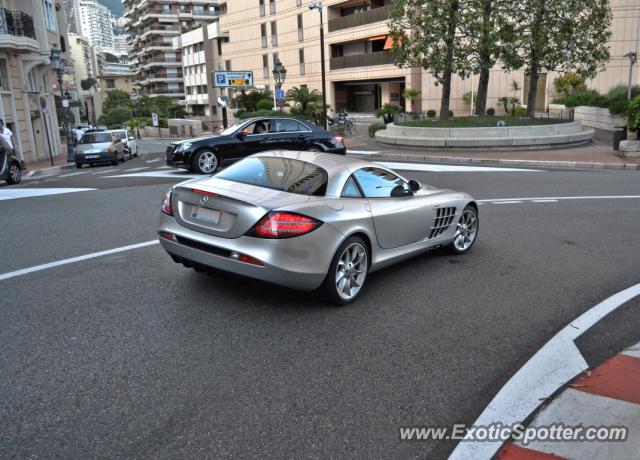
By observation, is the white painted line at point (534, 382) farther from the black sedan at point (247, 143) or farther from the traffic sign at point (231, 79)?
the traffic sign at point (231, 79)

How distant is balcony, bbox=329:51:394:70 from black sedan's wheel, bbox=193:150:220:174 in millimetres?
32599

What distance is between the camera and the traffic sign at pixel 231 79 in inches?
1538

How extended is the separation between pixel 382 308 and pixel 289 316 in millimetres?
906

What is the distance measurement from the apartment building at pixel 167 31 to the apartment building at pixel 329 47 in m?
37.3

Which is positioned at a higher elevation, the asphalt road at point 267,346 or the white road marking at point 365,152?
the asphalt road at point 267,346

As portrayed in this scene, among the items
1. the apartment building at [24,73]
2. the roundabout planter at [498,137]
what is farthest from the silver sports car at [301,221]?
the apartment building at [24,73]

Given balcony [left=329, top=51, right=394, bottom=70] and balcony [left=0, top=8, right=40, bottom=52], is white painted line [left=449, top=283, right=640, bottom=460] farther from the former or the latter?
balcony [left=329, top=51, right=394, bottom=70]

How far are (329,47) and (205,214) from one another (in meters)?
50.6

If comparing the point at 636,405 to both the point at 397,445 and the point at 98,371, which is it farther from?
the point at 98,371

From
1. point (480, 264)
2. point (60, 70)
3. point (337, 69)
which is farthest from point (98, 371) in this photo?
point (337, 69)

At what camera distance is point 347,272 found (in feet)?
18.4

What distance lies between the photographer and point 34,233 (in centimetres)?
888

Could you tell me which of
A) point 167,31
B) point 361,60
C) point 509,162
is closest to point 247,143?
point 509,162

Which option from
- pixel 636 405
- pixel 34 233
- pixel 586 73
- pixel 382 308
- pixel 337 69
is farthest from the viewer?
pixel 337 69
